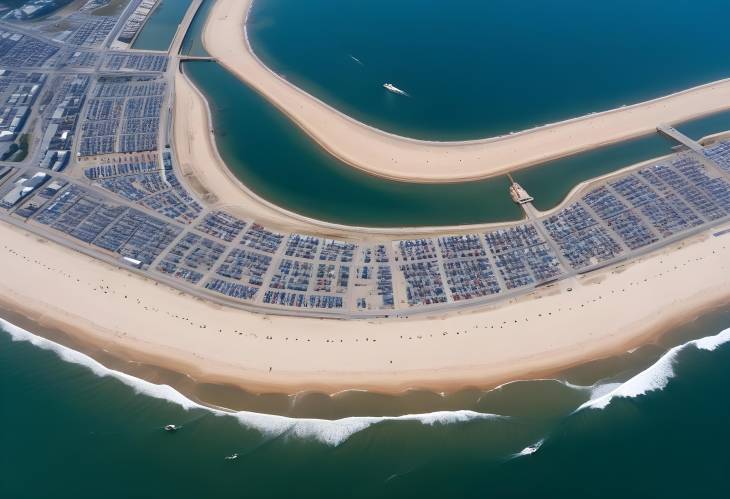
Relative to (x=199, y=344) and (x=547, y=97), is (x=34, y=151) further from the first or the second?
(x=547, y=97)

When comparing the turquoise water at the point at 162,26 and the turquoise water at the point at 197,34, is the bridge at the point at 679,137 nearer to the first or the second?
the turquoise water at the point at 197,34

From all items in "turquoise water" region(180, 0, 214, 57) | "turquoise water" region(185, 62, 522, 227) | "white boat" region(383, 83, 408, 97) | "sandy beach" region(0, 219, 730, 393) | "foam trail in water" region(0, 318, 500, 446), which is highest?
"turquoise water" region(180, 0, 214, 57)

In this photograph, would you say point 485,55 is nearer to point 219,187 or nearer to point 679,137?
point 679,137

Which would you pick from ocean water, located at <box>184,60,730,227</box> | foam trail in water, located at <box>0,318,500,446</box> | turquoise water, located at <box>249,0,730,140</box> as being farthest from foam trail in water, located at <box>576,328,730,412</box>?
turquoise water, located at <box>249,0,730,140</box>

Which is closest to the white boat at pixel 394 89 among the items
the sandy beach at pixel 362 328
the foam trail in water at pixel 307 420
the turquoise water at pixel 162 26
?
the sandy beach at pixel 362 328

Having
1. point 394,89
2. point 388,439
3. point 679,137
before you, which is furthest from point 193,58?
point 679,137

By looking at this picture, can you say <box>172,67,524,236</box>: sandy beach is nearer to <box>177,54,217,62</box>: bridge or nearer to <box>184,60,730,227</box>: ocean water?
<box>184,60,730,227</box>: ocean water
